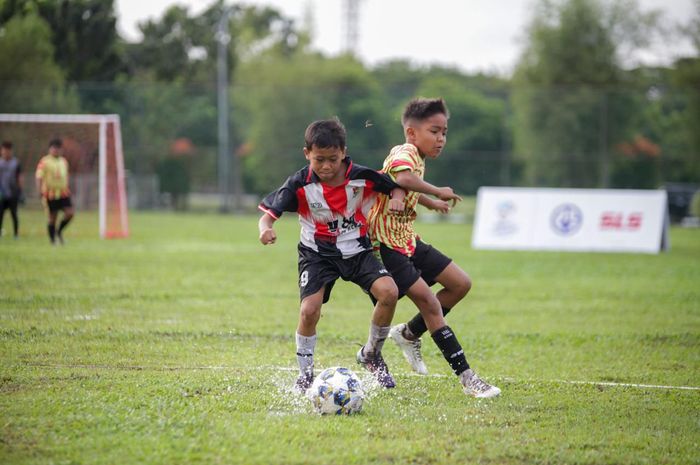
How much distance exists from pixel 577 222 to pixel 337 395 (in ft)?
52.2

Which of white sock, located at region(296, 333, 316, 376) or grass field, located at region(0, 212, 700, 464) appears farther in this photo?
white sock, located at region(296, 333, 316, 376)

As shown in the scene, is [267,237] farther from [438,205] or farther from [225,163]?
[225,163]

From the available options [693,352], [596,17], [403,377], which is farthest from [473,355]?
[596,17]

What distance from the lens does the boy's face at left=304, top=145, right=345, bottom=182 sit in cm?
573

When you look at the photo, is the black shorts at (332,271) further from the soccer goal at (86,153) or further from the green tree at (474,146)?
the green tree at (474,146)

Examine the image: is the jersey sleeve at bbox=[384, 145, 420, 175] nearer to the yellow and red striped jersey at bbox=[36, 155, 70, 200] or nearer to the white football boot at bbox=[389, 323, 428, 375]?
the white football boot at bbox=[389, 323, 428, 375]

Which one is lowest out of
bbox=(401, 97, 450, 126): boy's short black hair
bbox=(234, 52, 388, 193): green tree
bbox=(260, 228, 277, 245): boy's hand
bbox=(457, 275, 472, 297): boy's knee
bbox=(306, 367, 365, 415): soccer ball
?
bbox=(306, 367, 365, 415): soccer ball

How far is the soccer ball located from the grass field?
11 cm

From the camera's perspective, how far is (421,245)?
256 inches

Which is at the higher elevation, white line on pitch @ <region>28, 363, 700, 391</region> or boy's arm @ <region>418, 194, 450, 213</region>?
boy's arm @ <region>418, 194, 450, 213</region>

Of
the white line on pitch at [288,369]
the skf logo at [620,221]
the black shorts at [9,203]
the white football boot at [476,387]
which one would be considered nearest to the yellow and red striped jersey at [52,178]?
the black shorts at [9,203]

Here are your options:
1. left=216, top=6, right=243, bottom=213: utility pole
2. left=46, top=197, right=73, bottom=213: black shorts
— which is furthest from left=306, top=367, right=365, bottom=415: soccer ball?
left=216, top=6, right=243, bottom=213: utility pole

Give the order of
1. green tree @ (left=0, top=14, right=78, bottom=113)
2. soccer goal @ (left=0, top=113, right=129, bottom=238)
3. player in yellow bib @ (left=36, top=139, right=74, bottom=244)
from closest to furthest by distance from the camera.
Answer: player in yellow bib @ (left=36, top=139, right=74, bottom=244)
soccer goal @ (left=0, top=113, right=129, bottom=238)
green tree @ (left=0, top=14, right=78, bottom=113)

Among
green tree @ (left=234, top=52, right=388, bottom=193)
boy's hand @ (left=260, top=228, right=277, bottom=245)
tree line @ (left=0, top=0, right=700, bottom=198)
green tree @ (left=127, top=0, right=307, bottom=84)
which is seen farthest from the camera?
green tree @ (left=127, top=0, right=307, bottom=84)
